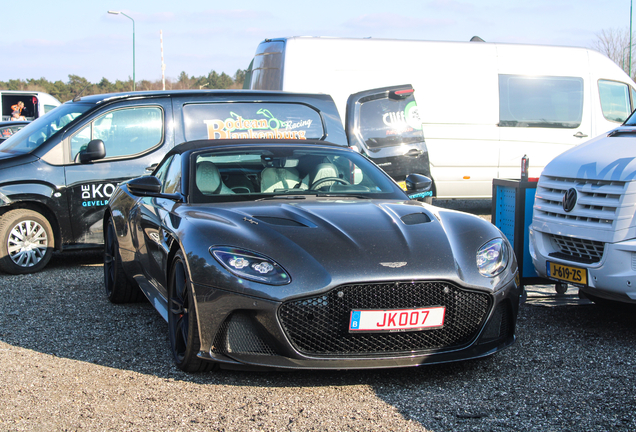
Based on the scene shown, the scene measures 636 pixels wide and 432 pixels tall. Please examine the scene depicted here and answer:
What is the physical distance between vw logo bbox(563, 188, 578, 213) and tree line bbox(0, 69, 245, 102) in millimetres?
60471

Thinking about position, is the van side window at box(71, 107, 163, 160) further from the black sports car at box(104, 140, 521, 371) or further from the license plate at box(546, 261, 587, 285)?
the license plate at box(546, 261, 587, 285)

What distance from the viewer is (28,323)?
17.2 feet

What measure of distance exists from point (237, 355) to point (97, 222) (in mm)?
4302

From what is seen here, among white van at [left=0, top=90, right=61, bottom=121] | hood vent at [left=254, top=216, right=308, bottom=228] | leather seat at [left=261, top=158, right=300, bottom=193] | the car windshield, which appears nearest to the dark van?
the car windshield

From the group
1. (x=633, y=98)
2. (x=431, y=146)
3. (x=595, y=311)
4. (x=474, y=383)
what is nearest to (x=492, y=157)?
(x=431, y=146)

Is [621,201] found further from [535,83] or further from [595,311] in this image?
[535,83]

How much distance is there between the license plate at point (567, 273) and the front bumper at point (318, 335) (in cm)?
125

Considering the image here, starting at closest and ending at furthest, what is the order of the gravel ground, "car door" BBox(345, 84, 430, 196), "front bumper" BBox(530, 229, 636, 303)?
1. the gravel ground
2. "front bumper" BBox(530, 229, 636, 303)
3. "car door" BBox(345, 84, 430, 196)

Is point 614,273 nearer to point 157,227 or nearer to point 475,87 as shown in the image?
point 157,227

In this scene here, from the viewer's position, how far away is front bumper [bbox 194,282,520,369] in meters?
3.52

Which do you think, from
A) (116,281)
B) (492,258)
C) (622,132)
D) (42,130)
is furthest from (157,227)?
(42,130)

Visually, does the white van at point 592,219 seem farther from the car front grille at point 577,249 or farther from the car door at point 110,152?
the car door at point 110,152

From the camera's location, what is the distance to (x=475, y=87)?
11227 millimetres

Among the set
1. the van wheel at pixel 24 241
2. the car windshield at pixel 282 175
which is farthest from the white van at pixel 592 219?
the van wheel at pixel 24 241
